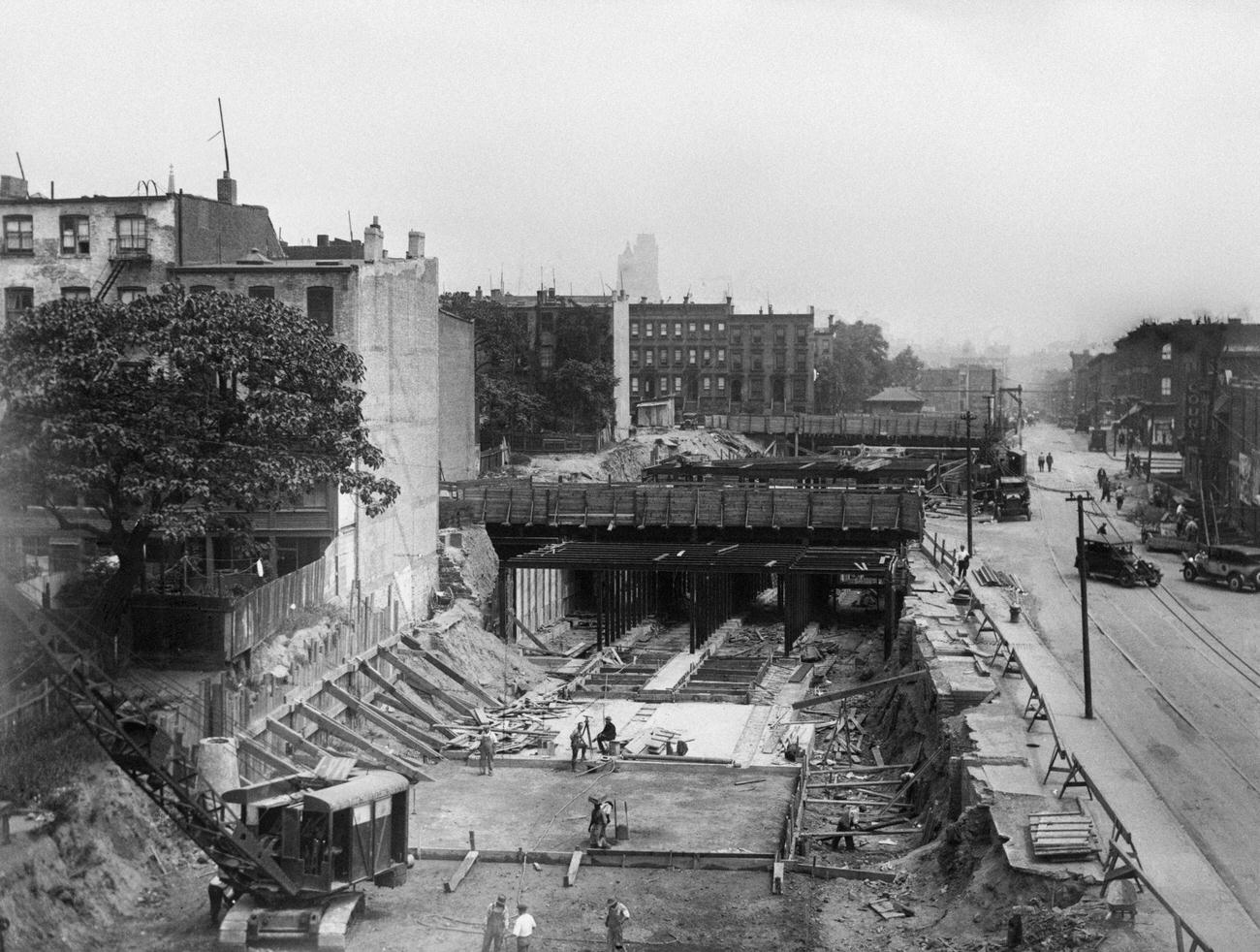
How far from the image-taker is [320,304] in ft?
156

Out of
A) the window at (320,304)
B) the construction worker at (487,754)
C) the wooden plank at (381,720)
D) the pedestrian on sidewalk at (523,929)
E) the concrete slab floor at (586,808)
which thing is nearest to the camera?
the pedestrian on sidewalk at (523,929)

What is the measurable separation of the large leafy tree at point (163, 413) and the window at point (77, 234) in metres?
13.0

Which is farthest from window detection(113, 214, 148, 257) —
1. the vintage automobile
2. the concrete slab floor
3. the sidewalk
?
the vintage automobile

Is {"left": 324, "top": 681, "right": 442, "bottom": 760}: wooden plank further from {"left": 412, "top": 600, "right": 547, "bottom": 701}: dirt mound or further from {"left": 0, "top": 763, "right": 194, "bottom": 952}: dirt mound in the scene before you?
{"left": 0, "top": 763, "right": 194, "bottom": 952}: dirt mound

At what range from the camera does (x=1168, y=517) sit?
76250 millimetres

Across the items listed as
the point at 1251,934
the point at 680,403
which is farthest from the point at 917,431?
the point at 1251,934

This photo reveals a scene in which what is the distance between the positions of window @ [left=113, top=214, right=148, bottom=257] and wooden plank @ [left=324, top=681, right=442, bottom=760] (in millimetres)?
18386

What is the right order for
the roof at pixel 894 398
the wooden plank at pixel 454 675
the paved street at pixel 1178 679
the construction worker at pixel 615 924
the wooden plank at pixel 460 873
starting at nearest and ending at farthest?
the construction worker at pixel 615 924 → the paved street at pixel 1178 679 → the wooden plank at pixel 460 873 → the wooden plank at pixel 454 675 → the roof at pixel 894 398

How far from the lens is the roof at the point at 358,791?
1014 inches

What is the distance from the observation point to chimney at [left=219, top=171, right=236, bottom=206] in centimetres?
5569

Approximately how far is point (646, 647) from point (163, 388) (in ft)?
89.2

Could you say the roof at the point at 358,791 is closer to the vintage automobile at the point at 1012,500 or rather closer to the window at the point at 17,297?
the window at the point at 17,297

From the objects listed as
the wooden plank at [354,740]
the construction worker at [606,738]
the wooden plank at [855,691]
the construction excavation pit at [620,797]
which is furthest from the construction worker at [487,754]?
the wooden plank at [855,691]

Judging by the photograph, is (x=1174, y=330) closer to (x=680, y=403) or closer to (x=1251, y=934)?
(x=680, y=403)
